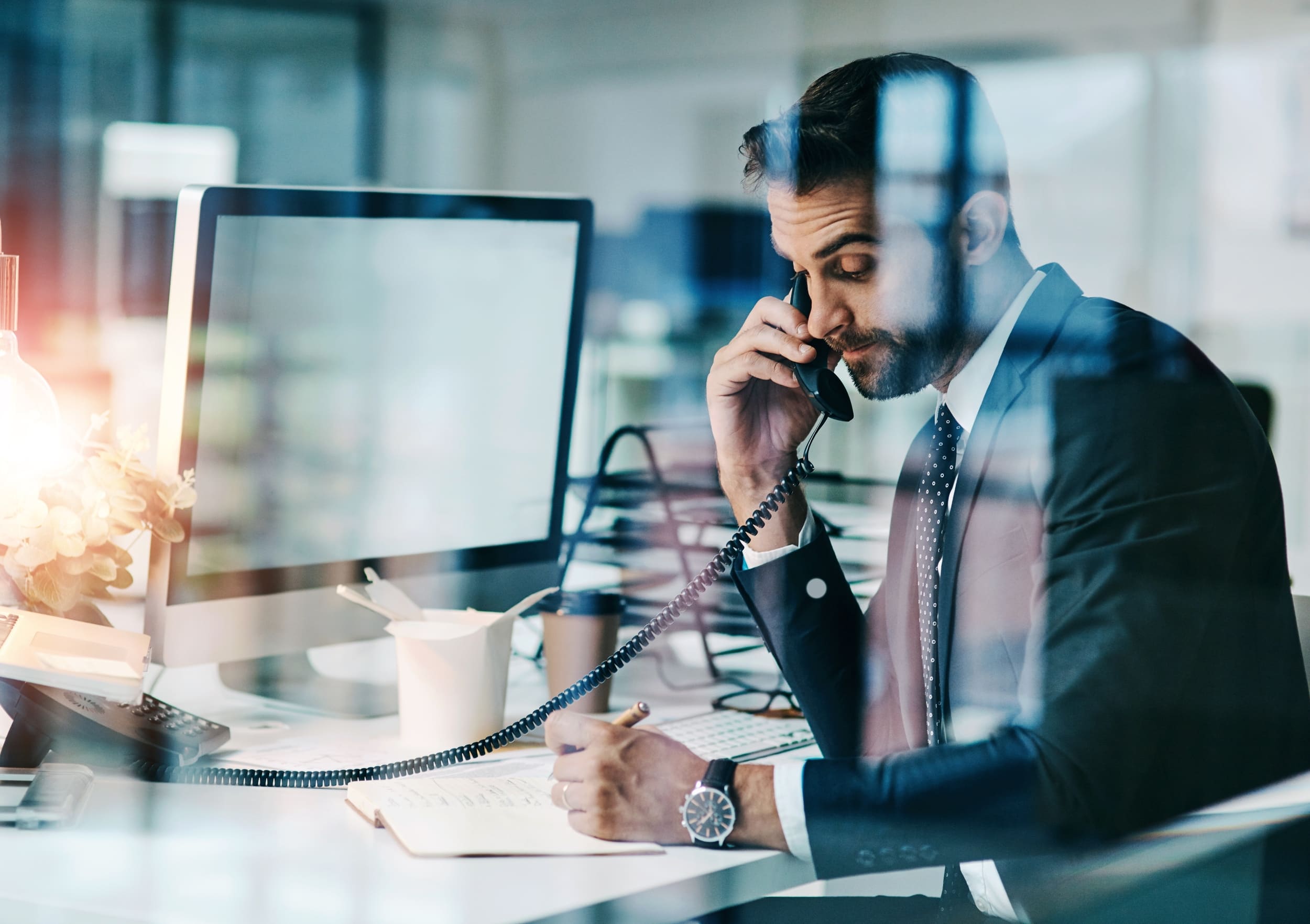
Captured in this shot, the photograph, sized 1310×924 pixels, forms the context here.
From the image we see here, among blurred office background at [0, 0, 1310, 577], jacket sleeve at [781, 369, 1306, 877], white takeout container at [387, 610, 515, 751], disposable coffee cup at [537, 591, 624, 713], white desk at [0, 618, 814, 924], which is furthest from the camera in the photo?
blurred office background at [0, 0, 1310, 577]

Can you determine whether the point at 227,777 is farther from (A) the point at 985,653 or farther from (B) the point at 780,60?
(B) the point at 780,60

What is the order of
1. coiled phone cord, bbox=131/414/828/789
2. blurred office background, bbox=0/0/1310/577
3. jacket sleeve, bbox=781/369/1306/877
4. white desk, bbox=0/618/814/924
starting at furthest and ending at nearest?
blurred office background, bbox=0/0/1310/577, coiled phone cord, bbox=131/414/828/789, jacket sleeve, bbox=781/369/1306/877, white desk, bbox=0/618/814/924

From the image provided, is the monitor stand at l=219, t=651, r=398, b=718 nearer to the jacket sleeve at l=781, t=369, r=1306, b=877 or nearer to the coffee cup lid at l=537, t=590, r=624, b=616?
the coffee cup lid at l=537, t=590, r=624, b=616

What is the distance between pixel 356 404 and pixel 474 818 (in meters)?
0.49

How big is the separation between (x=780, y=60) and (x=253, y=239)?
10.0ft

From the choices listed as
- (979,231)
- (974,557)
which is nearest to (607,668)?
(974,557)

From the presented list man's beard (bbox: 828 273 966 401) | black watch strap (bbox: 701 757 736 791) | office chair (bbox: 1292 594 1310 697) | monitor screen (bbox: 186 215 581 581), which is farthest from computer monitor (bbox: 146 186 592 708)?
office chair (bbox: 1292 594 1310 697)

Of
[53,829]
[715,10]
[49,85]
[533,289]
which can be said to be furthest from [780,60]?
[53,829]

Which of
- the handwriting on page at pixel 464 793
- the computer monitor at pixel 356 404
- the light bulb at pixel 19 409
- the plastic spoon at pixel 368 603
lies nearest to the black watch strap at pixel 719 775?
the handwriting on page at pixel 464 793

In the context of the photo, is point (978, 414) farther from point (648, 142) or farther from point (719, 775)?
point (648, 142)

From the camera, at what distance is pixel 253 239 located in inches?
43.8

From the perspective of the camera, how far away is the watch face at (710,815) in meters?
0.85

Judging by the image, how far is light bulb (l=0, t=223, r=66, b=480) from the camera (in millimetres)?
1000

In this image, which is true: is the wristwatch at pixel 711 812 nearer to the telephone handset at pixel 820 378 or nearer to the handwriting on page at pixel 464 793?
the handwriting on page at pixel 464 793
